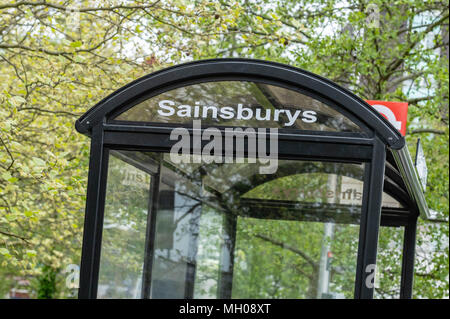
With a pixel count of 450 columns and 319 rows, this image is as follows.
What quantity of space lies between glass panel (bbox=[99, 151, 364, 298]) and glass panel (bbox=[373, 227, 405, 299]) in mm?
690

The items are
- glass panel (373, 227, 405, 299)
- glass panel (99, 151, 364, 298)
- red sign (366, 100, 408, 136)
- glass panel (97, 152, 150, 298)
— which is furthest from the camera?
glass panel (373, 227, 405, 299)

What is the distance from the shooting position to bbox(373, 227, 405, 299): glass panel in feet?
24.4

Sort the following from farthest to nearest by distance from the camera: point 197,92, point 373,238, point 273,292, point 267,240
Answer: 1. point 273,292
2. point 267,240
3. point 197,92
4. point 373,238

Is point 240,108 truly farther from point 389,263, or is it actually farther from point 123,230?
point 389,263

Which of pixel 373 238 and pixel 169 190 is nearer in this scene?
pixel 373 238

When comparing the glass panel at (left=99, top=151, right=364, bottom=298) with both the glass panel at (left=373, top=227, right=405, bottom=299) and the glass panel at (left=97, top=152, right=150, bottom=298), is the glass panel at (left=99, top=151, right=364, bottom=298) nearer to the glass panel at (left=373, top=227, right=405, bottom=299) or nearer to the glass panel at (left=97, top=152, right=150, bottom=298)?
the glass panel at (left=97, top=152, right=150, bottom=298)

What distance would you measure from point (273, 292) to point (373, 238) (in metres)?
4.31

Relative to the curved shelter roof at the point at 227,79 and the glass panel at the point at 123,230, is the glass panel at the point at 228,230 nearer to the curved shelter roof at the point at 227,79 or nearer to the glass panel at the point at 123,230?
the glass panel at the point at 123,230

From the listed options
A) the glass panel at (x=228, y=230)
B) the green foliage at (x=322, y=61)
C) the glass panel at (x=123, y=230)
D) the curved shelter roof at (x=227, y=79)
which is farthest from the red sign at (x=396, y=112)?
the green foliage at (x=322, y=61)

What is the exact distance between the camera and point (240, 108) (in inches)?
162

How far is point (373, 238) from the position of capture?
3.88 meters

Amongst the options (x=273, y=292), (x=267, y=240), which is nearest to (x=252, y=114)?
(x=267, y=240)

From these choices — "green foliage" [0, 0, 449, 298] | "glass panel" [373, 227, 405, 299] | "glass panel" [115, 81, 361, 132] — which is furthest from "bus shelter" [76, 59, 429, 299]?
"green foliage" [0, 0, 449, 298]
